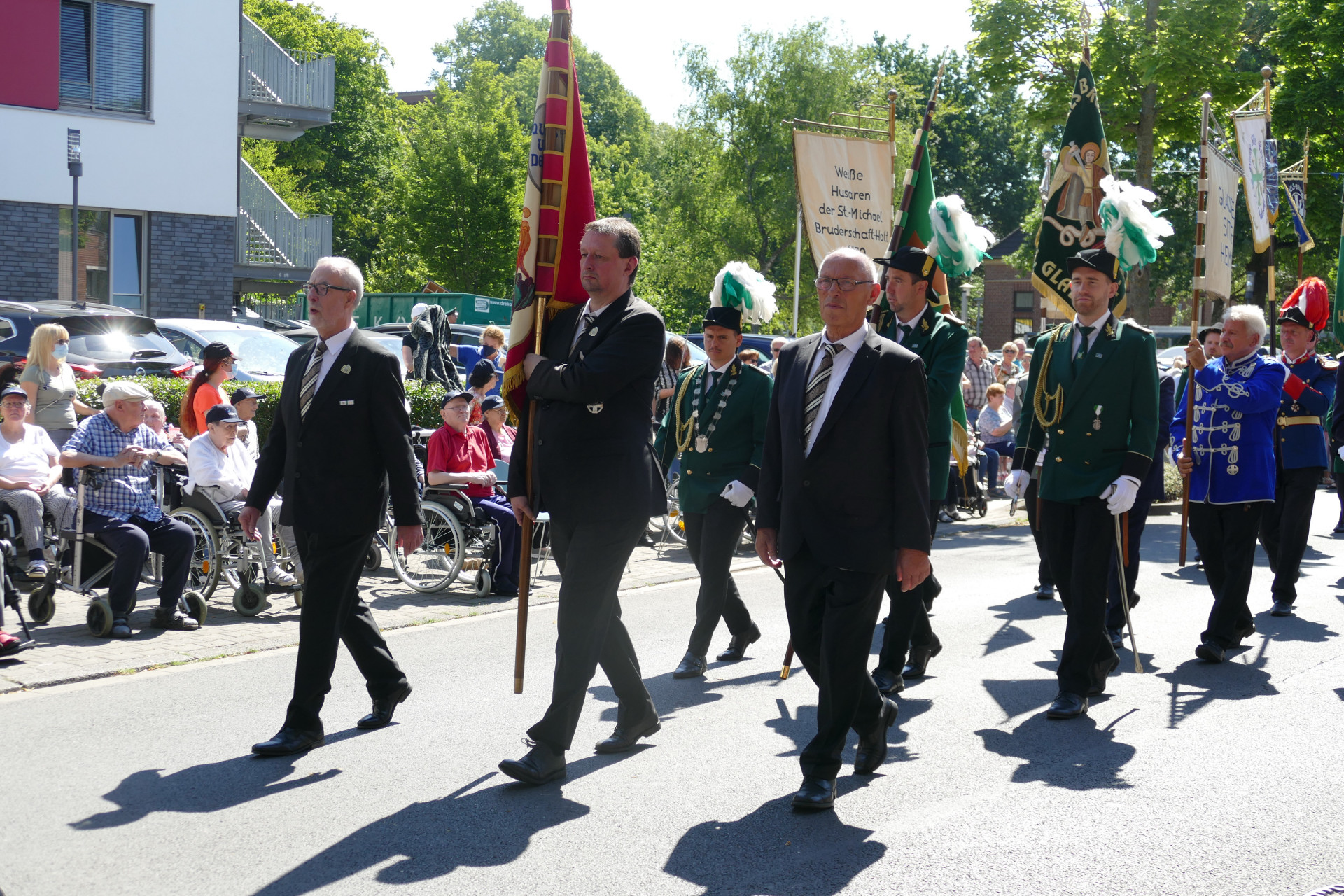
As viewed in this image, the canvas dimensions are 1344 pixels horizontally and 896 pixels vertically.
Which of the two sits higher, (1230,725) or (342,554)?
(342,554)

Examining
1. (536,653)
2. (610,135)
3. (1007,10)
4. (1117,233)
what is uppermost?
(610,135)

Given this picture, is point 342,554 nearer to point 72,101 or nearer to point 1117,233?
point 1117,233

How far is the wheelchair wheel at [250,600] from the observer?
8477mm

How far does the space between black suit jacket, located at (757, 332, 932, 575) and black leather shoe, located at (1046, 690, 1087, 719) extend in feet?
6.01

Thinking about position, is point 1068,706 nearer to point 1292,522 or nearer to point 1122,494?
point 1122,494

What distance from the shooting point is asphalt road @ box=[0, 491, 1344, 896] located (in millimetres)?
4148

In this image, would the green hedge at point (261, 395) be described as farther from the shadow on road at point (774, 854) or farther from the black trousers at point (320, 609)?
the shadow on road at point (774, 854)

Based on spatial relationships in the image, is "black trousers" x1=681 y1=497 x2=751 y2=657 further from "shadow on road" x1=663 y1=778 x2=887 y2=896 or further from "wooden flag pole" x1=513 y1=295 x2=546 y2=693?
"shadow on road" x1=663 y1=778 x2=887 y2=896

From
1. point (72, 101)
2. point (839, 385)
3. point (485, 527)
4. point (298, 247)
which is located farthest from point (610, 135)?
point (839, 385)

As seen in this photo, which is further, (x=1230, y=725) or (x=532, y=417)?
(x=1230, y=725)

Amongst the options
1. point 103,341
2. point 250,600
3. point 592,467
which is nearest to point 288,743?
point 592,467

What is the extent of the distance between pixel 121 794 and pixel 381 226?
47.2 m

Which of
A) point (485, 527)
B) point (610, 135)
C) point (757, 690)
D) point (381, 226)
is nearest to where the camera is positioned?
point (757, 690)

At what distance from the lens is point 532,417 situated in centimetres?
516
